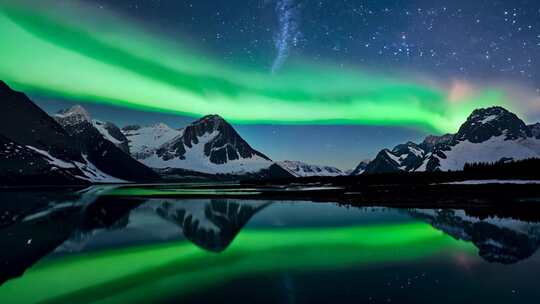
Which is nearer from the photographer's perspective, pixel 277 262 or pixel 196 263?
pixel 277 262

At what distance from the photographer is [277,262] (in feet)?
77.9

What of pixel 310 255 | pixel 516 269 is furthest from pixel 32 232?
pixel 516 269

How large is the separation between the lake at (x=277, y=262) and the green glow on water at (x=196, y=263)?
0.06m

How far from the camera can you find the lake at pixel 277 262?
16750 millimetres

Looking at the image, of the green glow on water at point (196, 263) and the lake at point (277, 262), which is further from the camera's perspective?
the green glow on water at point (196, 263)

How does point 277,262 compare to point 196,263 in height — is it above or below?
above

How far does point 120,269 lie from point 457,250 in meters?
21.5

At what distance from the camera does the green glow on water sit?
711 inches

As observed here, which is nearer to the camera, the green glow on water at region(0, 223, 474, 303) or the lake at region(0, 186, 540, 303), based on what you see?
the lake at region(0, 186, 540, 303)

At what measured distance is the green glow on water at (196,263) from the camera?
59.2 feet

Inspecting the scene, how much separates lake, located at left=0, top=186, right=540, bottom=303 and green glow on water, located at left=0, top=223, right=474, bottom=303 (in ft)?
0.21

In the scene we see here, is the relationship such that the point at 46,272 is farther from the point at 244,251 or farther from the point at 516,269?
the point at 516,269

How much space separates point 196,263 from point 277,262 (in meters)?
5.04

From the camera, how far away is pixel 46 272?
22047 mm
